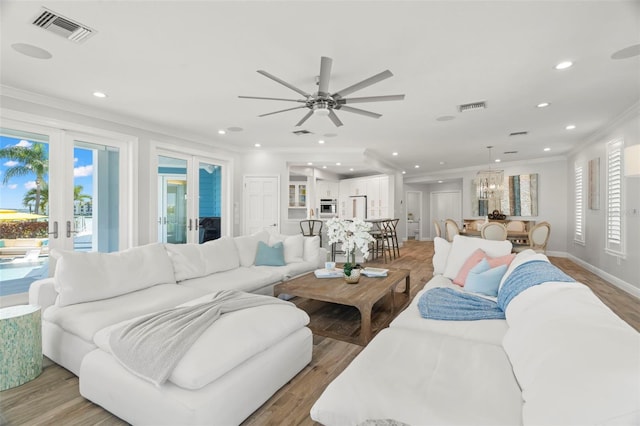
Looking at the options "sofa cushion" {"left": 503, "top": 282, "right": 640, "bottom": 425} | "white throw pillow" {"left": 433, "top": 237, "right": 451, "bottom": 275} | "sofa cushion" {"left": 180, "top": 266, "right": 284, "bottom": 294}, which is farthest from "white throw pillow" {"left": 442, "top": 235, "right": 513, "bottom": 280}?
"sofa cushion" {"left": 180, "top": 266, "right": 284, "bottom": 294}

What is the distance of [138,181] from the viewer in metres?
4.75

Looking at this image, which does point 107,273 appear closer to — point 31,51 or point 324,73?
point 31,51

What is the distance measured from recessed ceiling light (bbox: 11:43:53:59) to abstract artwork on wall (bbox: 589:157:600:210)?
7948mm

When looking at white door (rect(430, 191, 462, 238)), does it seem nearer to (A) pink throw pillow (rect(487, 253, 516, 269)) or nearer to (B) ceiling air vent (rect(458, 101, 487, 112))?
(B) ceiling air vent (rect(458, 101, 487, 112))

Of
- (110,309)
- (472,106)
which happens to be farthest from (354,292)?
(472,106)

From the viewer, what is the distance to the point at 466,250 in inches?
135

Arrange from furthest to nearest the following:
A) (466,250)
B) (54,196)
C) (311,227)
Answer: (311,227), (54,196), (466,250)

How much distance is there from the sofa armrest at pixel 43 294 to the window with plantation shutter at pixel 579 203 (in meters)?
8.92

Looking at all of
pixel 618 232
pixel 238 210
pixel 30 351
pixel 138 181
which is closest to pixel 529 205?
pixel 618 232

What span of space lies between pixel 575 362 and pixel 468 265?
2250mm

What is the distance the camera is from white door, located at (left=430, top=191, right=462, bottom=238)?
38.0ft

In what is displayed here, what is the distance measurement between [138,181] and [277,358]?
397 cm

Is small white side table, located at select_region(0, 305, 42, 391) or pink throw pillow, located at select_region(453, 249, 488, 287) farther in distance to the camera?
pink throw pillow, located at select_region(453, 249, 488, 287)

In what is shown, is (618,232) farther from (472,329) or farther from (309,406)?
(309,406)
